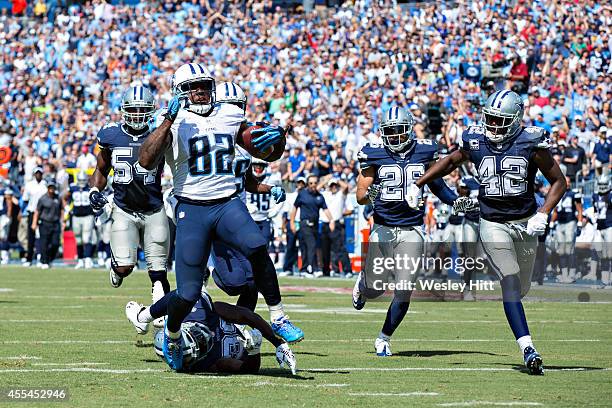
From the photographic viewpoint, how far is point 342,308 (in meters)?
15.3

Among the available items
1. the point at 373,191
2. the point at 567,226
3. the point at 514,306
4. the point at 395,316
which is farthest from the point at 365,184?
the point at 567,226

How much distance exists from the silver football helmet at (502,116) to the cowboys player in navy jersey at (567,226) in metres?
11.7

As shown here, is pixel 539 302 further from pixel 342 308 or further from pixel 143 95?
pixel 143 95

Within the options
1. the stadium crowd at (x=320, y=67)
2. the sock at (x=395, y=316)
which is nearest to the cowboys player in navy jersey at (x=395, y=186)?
the sock at (x=395, y=316)

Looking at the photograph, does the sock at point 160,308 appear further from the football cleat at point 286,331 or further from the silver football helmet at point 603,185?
the silver football helmet at point 603,185

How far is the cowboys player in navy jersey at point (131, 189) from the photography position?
11.4m

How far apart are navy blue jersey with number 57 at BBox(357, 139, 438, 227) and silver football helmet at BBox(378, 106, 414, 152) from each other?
0.30 feet

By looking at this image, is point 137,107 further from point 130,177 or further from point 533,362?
point 533,362

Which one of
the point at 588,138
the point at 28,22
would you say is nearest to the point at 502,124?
the point at 588,138

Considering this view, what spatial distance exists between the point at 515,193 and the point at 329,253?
550 inches

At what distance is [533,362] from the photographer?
845 centimetres

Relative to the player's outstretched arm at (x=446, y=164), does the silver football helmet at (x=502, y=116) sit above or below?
above

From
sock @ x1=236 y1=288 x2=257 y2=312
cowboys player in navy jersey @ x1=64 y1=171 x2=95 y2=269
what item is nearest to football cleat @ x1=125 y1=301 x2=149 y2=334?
sock @ x1=236 y1=288 x2=257 y2=312

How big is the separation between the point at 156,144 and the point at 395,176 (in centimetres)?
306
